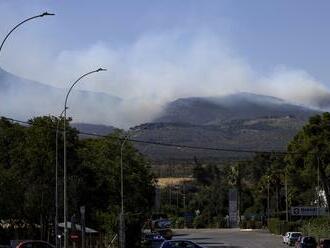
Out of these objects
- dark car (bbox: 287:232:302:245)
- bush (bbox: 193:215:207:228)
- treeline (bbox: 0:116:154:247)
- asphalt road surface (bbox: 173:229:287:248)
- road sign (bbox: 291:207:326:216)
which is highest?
treeline (bbox: 0:116:154:247)

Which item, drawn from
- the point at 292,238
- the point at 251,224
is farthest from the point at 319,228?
the point at 251,224

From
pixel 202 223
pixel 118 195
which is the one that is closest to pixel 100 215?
pixel 118 195

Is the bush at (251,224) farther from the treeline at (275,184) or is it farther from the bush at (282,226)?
the bush at (282,226)

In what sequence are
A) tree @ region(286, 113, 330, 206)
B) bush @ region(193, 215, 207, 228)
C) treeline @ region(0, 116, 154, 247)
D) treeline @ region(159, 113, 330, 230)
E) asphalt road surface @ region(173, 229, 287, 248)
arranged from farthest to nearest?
bush @ region(193, 215, 207, 228), treeline @ region(159, 113, 330, 230), tree @ region(286, 113, 330, 206), asphalt road surface @ region(173, 229, 287, 248), treeline @ region(0, 116, 154, 247)

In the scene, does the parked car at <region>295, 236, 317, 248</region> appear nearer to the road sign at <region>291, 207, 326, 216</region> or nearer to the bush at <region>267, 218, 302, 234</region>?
the road sign at <region>291, 207, 326, 216</region>

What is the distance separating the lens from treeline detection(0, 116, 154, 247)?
64.8 meters

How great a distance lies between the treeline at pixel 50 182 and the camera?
64.8 meters

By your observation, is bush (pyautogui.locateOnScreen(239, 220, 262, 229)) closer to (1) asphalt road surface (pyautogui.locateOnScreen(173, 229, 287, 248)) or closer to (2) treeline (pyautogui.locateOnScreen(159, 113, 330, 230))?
(2) treeline (pyautogui.locateOnScreen(159, 113, 330, 230))

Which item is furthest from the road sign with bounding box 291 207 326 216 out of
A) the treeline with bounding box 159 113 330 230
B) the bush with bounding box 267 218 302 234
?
the bush with bounding box 267 218 302 234

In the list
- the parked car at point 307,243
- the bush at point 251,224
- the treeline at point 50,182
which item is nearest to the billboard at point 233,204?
the bush at point 251,224

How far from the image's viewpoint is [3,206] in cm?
6225

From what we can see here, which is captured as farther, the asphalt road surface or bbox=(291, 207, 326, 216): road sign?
bbox=(291, 207, 326, 216): road sign

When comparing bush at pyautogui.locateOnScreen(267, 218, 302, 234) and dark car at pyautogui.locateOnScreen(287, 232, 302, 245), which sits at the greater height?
dark car at pyautogui.locateOnScreen(287, 232, 302, 245)

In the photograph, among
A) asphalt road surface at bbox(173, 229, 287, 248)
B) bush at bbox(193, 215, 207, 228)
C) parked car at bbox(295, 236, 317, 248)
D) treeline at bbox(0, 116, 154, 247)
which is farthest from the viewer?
bush at bbox(193, 215, 207, 228)
